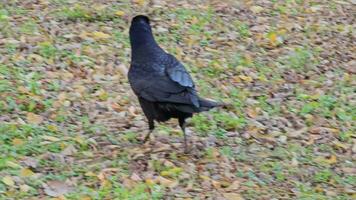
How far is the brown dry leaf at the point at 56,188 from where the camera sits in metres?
5.06

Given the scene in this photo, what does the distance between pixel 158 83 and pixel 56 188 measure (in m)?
1.20

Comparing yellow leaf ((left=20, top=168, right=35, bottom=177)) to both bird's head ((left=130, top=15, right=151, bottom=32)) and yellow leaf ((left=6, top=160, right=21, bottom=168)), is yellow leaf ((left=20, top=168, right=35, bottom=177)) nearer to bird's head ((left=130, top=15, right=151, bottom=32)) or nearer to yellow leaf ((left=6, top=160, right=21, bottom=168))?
yellow leaf ((left=6, top=160, right=21, bottom=168))

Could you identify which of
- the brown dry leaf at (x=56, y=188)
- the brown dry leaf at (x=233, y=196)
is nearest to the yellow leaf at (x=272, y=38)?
the brown dry leaf at (x=233, y=196)

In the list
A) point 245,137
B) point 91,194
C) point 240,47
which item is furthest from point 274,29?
point 91,194

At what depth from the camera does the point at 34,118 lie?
618 cm

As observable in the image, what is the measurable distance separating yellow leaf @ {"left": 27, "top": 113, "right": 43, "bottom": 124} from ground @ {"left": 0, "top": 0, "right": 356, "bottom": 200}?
1.0 inches

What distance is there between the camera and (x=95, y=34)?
8.23 metres

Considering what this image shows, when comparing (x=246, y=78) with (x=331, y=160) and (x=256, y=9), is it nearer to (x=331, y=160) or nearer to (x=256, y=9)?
(x=331, y=160)

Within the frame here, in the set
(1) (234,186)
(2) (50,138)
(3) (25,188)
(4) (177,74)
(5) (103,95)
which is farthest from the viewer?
(5) (103,95)

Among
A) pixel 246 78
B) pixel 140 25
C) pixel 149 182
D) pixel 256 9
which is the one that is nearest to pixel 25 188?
pixel 149 182

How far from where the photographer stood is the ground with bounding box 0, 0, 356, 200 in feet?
17.9

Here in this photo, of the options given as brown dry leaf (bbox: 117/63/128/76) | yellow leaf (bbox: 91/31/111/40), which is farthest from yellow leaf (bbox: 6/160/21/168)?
yellow leaf (bbox: 91/31/111/40)

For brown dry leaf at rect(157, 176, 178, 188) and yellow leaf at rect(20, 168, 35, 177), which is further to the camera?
brown dry leaf at rect(157, 176, 178, 188)

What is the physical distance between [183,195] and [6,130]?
1722mm
